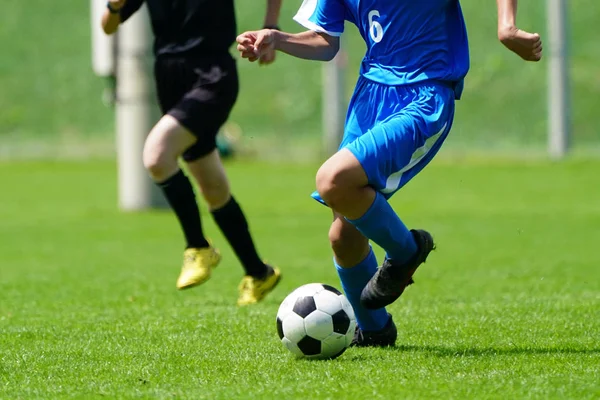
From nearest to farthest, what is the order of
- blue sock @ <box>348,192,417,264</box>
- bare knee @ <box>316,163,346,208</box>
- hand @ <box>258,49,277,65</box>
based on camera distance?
1. bare knee @ <box>316,163,346,208</box>
2. blue sock @ <box>348,192,417,264</box>
3. hand @ <box>258,49,277,65</box>

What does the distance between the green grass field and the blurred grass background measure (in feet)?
36.0

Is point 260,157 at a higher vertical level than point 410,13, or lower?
lower

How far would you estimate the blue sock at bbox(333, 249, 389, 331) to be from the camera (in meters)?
5.15

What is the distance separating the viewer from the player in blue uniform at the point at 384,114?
456 centimetres

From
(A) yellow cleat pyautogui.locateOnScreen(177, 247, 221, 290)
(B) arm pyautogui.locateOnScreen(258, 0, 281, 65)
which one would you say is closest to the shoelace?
(A) yellow cleat pyautogui.locateOnScreen(177, 247, 221, 290)

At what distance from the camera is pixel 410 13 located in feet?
15.9

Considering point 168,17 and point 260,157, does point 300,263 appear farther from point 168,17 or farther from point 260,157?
point 260,157

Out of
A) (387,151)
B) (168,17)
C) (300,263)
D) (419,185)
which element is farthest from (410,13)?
(419,185)

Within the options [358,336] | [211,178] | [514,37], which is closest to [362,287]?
[358,336]

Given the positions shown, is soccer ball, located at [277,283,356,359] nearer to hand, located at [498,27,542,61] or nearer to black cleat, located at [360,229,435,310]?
black cleat, located at [360,229,435,310]

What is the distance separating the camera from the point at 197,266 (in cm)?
656

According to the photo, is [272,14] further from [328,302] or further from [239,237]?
[328,302]

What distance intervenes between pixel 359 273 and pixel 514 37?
1354mm

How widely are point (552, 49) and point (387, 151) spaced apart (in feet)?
62.1
